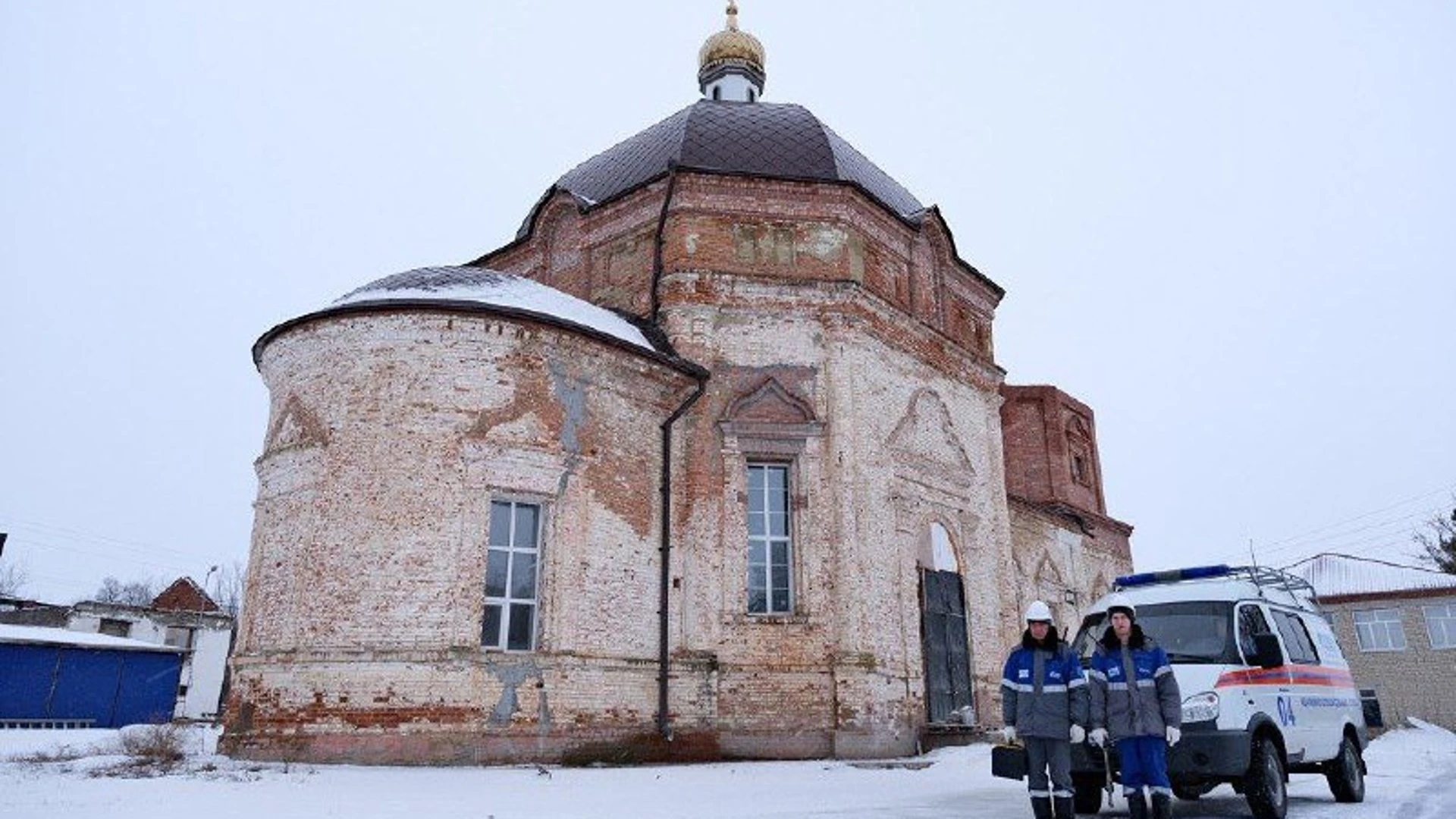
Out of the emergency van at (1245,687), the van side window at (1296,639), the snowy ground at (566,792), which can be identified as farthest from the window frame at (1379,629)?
the van side window at (1296,639)

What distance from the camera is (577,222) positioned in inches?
623

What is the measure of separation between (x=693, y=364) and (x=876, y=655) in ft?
14.9

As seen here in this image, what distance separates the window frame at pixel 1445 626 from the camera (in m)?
26.9

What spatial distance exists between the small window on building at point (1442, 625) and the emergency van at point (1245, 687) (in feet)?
75.0

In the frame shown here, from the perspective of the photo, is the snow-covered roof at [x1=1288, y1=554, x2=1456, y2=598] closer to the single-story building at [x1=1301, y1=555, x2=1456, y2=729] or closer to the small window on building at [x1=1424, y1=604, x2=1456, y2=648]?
the single-story building at [x1=1301, y1=555, x2=1456, y2=729]

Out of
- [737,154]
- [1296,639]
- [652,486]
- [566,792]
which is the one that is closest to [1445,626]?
[1296,639]

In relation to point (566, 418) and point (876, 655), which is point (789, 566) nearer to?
point (876, 655)

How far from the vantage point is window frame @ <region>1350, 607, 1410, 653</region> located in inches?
1087

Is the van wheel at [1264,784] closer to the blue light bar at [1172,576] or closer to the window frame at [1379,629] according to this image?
the blue light bar at [1172,576]

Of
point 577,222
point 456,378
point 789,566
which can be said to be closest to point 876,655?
point 789,566

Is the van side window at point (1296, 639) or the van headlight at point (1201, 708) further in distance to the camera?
the van side window at point (1296, 639)

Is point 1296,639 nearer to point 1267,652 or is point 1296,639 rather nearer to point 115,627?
point 1267,652

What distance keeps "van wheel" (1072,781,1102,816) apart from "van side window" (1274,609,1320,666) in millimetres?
1901

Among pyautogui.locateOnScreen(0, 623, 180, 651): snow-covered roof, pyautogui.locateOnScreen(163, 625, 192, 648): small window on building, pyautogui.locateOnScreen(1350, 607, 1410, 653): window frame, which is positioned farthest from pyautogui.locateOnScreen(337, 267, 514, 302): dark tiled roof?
pyautogui.locateOnScreen(1350, 607, 1410, 653): window frame
